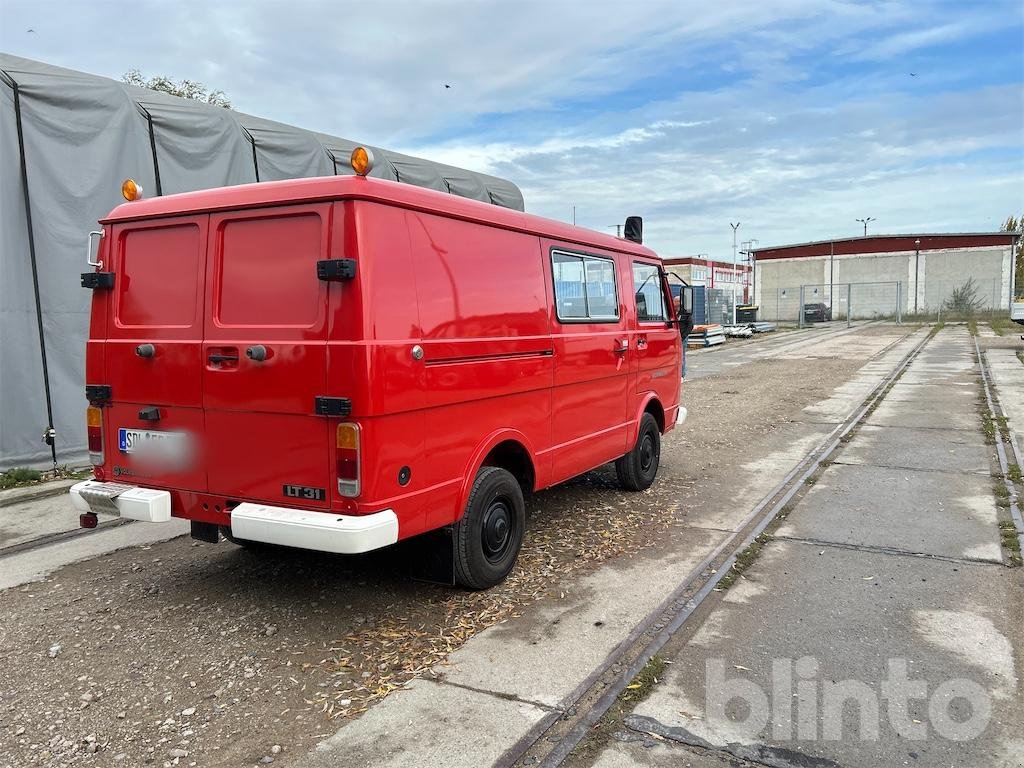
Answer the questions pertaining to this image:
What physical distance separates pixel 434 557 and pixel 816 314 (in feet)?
166

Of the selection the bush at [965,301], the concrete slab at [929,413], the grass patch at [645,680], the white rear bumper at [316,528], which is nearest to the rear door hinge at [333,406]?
the white rear bumper at [316,528]

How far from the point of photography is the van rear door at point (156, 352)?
4.12m

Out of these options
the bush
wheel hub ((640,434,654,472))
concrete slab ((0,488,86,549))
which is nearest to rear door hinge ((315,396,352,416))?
concrete slab ((0,488,86,549))

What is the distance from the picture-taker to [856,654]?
3.78m

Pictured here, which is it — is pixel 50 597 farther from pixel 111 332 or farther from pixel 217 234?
pixel 217 234

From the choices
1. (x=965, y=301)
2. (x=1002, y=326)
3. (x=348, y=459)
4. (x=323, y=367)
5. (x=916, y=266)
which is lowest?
(x=1002, y=326)

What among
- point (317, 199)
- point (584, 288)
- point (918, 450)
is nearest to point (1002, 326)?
point (918, 450)

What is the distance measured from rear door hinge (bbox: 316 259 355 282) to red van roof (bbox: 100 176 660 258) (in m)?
0.33

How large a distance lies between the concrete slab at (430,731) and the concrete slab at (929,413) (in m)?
8.83

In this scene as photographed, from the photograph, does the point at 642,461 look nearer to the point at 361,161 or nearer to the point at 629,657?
the point at 629,657

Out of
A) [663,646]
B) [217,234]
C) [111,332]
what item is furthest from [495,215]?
[663,646]

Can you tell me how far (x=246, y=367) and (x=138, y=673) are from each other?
1.59 metres

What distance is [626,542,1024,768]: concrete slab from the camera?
303 cm

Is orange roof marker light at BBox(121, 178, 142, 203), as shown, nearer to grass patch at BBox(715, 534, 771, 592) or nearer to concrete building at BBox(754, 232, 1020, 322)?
grass patch at BBox(715, 534, 771, 592)
